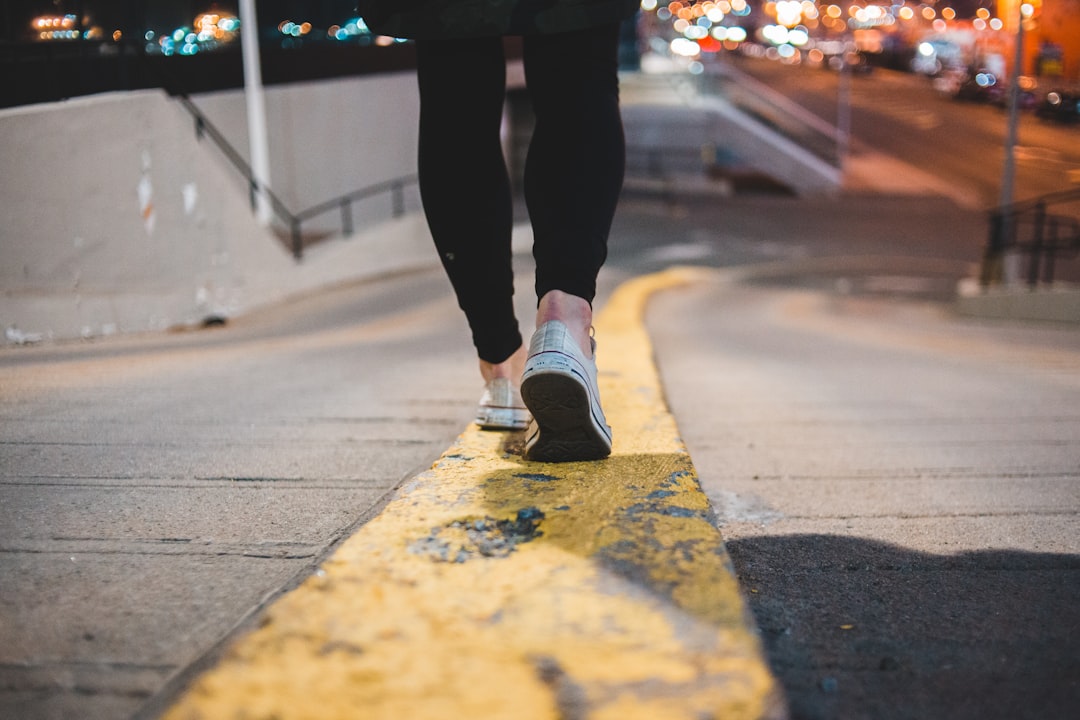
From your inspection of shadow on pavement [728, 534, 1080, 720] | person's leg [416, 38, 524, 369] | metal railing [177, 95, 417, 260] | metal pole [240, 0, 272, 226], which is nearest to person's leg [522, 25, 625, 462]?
person's leg [416, 38, 524, 369]

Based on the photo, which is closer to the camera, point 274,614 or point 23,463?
point 274,614

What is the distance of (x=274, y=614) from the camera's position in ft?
3.53

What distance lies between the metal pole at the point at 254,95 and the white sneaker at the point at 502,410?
10549 mm

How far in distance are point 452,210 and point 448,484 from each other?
68cm

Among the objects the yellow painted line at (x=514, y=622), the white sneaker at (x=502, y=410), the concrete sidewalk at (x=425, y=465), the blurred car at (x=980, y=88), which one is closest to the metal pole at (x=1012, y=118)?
the concrete sidewalk at (x=425, y=465)

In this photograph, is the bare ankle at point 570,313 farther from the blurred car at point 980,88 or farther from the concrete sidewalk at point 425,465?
the blurred car at point 980,88

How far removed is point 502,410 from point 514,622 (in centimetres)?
105

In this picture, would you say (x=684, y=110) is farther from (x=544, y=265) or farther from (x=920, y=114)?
(x=544, y=265)

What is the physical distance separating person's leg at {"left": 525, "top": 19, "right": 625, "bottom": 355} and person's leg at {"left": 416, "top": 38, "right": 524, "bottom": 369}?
11cm

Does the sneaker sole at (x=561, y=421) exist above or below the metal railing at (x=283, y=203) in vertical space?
above

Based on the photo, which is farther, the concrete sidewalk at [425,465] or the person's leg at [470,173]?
the person's leg at [470,173]

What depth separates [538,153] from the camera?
1910 millimetres

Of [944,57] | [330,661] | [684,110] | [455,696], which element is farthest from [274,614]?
[944,57]

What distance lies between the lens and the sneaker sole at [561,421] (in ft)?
5.34
